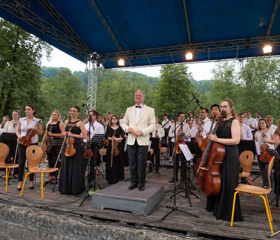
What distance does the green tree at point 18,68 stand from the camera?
13297 millimetres

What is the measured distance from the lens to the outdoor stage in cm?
310

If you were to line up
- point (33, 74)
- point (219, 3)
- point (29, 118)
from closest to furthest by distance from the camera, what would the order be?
point (29, 118), point (219, 3), point (33, 74)

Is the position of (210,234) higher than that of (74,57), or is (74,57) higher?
(74,57)

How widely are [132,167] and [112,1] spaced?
6.16 meters

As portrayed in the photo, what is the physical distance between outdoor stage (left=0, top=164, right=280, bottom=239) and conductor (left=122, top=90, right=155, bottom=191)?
2.20 feet

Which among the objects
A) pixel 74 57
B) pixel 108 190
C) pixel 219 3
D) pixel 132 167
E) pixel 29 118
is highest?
pixel 219 3

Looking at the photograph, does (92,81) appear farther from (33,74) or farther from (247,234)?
(247,234)

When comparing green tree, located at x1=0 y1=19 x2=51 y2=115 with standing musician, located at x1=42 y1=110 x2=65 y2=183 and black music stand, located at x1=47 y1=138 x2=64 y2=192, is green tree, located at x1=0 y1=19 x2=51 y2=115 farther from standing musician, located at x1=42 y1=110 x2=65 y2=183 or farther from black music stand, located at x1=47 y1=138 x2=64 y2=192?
black music stand, located at x1=47 y1=138 x2=64 y2=192

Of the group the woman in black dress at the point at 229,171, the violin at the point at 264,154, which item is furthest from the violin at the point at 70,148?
the violin at the point at 264,154

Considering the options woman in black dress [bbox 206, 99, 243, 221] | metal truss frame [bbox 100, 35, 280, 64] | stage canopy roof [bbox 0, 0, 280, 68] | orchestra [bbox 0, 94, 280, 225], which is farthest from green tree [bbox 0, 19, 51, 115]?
woman in black dress [bbox 206, 99, 243, 221]

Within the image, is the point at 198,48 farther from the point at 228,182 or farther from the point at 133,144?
the point at 228,182

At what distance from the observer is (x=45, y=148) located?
232 inches

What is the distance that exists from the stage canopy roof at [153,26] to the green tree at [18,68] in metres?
5.61

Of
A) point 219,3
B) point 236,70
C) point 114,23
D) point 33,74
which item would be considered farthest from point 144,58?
point 236,70
